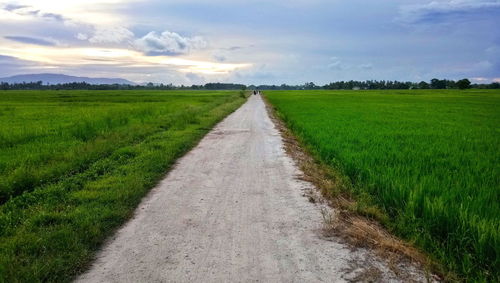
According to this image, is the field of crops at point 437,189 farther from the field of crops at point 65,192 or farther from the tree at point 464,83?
the tree at point 464,83

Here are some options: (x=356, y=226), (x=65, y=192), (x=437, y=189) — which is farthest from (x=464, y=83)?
(x=65, y=192)

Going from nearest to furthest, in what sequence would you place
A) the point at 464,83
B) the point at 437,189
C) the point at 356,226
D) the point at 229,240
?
the point at 229,240 → the point at 356,226 → the point at 437,189 → the point at 464,83

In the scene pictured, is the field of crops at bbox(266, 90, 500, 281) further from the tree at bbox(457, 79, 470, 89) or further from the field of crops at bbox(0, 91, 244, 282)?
the tree at bbox(457, 79, 470, 89)

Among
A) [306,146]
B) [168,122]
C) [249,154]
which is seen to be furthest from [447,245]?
[168,122]

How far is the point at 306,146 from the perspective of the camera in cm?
1311

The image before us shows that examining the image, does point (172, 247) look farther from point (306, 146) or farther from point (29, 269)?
point (306, 146)

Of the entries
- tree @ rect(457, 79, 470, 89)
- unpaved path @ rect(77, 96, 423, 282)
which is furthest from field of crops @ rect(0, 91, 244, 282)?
tree @ rect(457, 79, 470, 89)

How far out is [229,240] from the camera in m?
4.74

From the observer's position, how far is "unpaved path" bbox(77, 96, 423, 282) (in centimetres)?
390

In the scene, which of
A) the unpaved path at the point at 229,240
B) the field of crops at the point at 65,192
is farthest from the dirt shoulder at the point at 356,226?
the field of crops at the point at 65,192

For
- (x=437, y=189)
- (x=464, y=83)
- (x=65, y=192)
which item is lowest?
(x=65, y=192)

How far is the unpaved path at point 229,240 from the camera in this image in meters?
3.90

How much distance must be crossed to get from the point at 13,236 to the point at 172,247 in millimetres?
2020

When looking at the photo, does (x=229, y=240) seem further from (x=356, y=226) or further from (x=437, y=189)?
(x=437, y=189)
